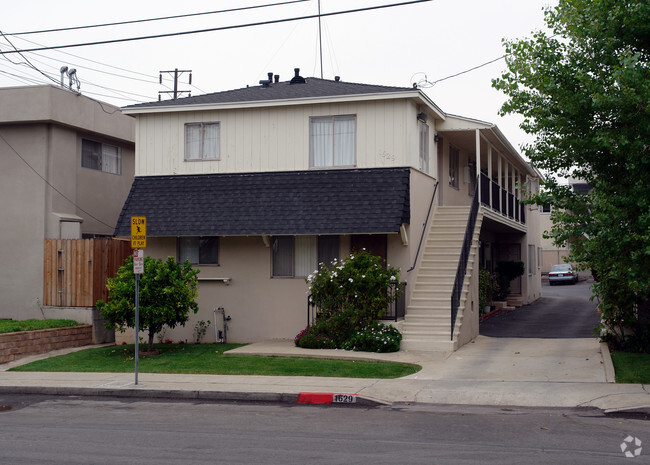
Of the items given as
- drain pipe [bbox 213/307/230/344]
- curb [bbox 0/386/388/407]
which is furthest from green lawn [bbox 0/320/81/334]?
curb [bbox 0/386/388/407]

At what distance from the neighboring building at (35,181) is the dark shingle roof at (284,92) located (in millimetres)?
2863

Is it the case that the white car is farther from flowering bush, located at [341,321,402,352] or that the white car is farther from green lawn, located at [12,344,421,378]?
green lawn, located at [12,344,421,378]

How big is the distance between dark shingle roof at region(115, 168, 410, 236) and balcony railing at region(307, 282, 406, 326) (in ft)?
4.88

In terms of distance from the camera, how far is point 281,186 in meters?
19.0

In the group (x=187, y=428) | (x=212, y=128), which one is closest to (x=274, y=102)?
(x=212, y=128)

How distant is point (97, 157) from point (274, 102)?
25.2 ft

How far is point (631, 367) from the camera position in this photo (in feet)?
44.6

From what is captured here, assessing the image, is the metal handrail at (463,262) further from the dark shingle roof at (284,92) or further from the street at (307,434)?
the street at (307,434)

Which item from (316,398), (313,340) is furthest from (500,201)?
(316,398)

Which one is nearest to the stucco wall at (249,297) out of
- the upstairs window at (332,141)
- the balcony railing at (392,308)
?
the balcony railing at (392,308)

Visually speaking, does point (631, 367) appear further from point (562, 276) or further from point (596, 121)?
point (562, 276)

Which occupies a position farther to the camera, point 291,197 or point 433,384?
point 291,197

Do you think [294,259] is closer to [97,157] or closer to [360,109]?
[360,109]

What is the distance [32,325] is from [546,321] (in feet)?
51.9
